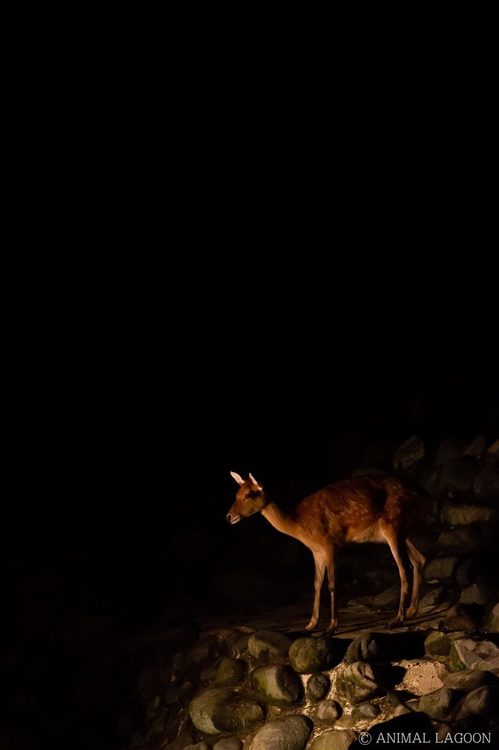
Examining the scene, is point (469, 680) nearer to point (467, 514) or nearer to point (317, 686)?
point (317, 686)

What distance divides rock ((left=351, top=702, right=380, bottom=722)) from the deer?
1210 mm

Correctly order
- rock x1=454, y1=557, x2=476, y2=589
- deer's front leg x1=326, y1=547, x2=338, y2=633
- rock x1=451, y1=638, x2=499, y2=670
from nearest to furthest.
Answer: rock x1=451, y1=638, x2=499, y2=670
deer's front leg x1=326, y1=547, x2=338, y2=633
rock x1=454, y1=557, x2=476, y2=589

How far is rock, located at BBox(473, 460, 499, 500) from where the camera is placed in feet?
35.8

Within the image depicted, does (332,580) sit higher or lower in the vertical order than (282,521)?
lower

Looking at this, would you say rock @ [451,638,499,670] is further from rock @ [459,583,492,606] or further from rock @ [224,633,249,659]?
rock @ [224,633,249,659]

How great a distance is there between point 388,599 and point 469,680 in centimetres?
241

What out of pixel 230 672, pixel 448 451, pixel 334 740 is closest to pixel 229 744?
pixel 230 672

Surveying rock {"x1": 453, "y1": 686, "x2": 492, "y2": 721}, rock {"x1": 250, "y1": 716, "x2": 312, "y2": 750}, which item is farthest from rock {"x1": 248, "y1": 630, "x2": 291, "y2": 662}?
rock {"x1": 453, "y1": 686, "x2": 492, "y2": 721}

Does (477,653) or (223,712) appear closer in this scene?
(477,653)

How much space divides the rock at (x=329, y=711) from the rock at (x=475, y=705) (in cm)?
99

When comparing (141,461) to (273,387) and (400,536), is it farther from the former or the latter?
(400,536)

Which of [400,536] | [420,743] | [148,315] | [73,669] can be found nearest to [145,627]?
[73,669]

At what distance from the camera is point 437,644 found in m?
7.39

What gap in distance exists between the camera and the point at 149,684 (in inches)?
363
